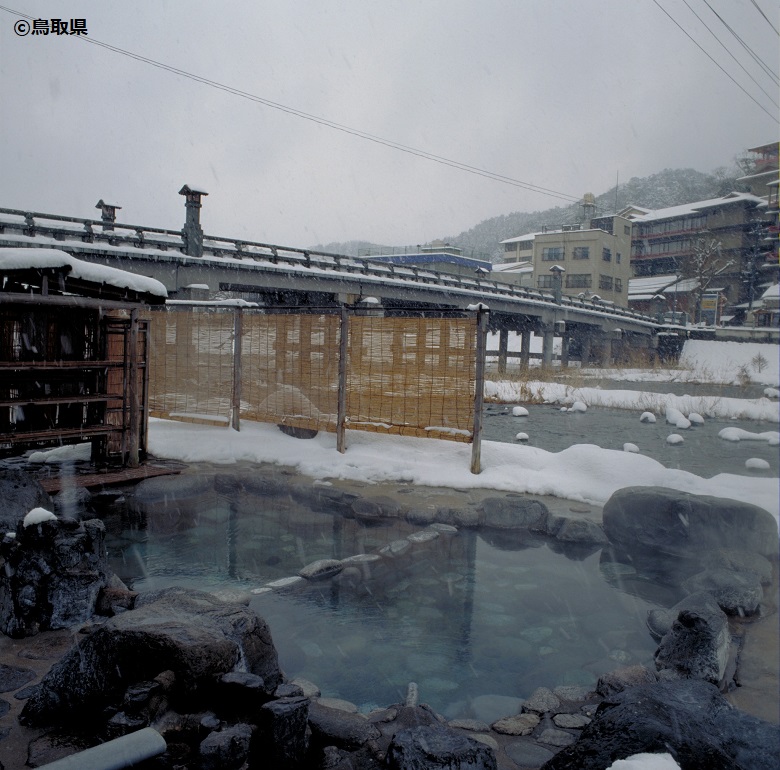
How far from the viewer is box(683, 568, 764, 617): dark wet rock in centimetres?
434

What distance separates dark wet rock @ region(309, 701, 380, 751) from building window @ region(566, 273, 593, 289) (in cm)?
5052

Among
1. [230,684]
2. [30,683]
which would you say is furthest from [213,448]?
[230,684]

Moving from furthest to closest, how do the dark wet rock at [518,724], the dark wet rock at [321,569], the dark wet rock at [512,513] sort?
1. the dark wet rock at [512,513]
2. the dark wet rock at [321,569]
3. the dark wet rock at [518,724]

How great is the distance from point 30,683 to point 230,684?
121cm

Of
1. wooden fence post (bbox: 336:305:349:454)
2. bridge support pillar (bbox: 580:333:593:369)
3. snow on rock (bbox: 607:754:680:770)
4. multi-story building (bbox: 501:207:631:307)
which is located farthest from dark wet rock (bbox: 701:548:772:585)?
multi-story building (bbox: 501:207:631:307)

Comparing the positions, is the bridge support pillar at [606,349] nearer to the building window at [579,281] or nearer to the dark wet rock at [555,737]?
the building window at [579,281]

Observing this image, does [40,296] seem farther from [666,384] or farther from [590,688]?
[666,384]

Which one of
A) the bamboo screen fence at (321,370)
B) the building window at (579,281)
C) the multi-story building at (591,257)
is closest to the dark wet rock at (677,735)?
the bamboo screen fence at (321,370)

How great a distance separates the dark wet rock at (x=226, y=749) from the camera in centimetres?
246

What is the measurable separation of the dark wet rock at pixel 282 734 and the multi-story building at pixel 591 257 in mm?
47588

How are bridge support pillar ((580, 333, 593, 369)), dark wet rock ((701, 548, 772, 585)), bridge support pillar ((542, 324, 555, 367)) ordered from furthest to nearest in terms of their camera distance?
bridge support pillar ((580, 333, 593, 369)) < bridge support pillar ((542, 324, 555, 367)) < dark wet rock ((701, 548, 772, 585))

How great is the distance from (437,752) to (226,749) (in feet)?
2.91

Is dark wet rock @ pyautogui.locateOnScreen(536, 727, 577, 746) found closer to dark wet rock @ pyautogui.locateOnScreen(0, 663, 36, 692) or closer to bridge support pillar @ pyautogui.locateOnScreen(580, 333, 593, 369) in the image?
dark wet rock @ pyautogui.locateOnScreen(0, 663, 36, 692)

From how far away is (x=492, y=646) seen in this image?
4.19 m
